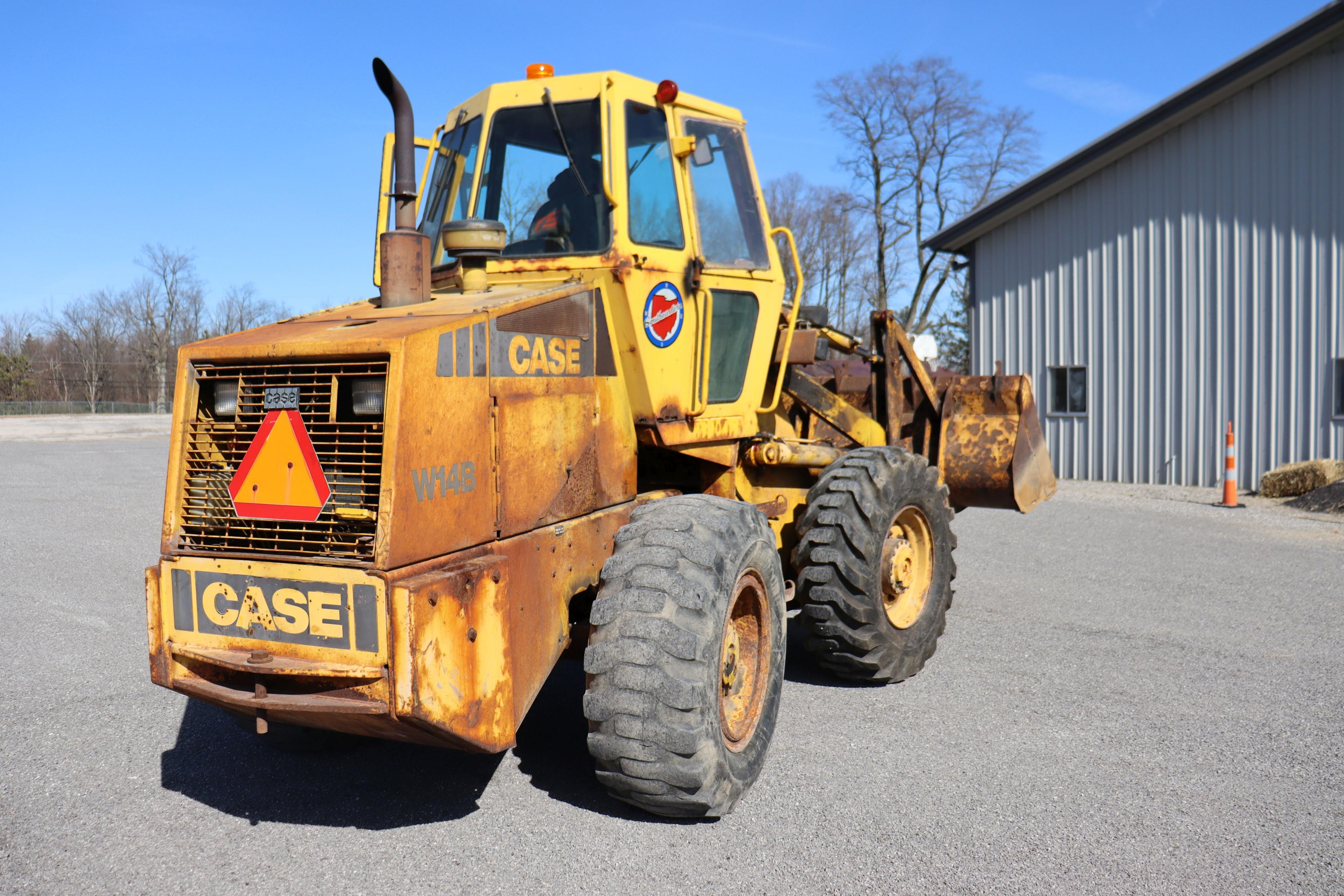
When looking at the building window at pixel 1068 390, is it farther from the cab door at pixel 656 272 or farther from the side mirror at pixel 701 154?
the cab door at pixel 656 272

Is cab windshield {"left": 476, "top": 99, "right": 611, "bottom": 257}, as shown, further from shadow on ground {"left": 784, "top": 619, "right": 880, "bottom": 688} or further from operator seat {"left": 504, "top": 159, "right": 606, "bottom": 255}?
shadow on ground {"left": 784, "top": 619, "right": 880, "bottom": 688}

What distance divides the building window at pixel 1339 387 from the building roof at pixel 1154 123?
4047mm

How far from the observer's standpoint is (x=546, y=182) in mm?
4582

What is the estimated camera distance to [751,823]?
3.70 m

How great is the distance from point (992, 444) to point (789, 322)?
224 centimetres

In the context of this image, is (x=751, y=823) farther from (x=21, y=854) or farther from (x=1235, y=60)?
(x=1235, y=60)

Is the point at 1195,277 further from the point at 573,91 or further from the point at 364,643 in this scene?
the point at 364,643

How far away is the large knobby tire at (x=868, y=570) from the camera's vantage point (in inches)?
196

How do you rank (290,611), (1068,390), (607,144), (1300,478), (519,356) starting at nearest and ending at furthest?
1. (290,611)
2. (519,356)
3. (607,144)
4. (1300,478)
5. (1068,390)

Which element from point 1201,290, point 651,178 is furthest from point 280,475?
point 1201,290

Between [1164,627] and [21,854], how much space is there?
618 cm

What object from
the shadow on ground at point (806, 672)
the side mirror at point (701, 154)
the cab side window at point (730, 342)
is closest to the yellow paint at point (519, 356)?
the cab side window at point (730, 342)

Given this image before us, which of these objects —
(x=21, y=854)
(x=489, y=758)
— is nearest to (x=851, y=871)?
(x=489, y=758)

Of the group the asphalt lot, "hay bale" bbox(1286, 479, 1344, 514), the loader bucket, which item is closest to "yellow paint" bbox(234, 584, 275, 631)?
the asphalt lot
